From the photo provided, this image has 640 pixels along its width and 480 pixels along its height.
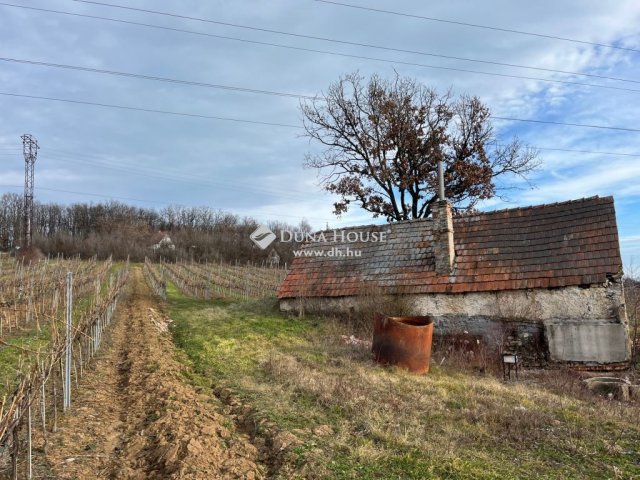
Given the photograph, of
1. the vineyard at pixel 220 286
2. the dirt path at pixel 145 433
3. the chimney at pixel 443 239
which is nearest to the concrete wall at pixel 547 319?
the chimney at pixel 443 239

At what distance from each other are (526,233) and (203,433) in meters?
11.7

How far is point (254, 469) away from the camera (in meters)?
4.29

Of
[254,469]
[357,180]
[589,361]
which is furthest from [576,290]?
[357,180]

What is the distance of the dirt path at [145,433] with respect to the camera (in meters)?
4.21

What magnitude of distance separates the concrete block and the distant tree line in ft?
155

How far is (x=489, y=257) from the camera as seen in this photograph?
13.4m

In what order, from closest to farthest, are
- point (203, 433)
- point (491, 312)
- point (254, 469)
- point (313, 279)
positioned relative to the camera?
1. point (254, 469)
2. point (203, 433)
3. point (491, 312)
4. point (313, 279)

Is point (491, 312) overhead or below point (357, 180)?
below

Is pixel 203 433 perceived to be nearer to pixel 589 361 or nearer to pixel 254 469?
pixel 254 469

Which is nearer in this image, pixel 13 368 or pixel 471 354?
pixel 13 368

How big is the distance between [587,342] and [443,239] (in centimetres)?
464

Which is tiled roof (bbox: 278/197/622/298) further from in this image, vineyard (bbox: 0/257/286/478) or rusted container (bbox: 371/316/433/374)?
vineyard (bbox: 0/257/286/478)
